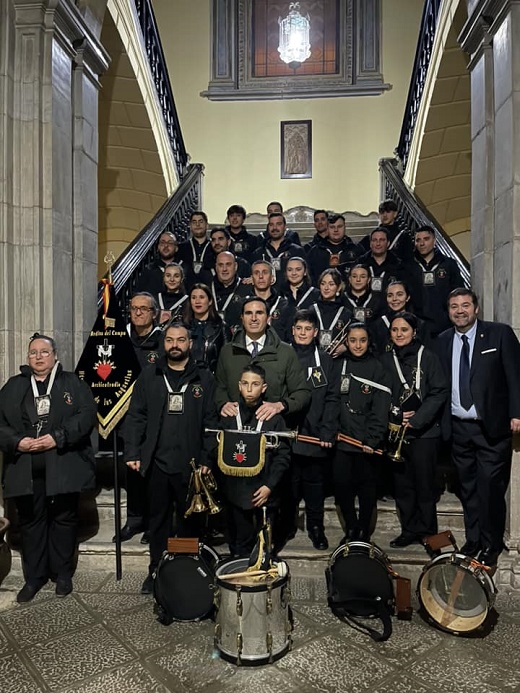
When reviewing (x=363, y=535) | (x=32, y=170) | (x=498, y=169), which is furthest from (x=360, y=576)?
(x=32, y=170)

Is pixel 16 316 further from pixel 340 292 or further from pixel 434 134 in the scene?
pixel 434 134

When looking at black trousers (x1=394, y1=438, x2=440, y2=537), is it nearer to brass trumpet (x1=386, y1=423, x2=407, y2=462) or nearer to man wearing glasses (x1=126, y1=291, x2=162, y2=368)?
brass trumpet (x1=386, y1=423, x2=407, y2=462)

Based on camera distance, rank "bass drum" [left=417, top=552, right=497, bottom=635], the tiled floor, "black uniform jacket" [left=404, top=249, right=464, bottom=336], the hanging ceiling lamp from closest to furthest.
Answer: the tiled floor, "bass drum" [left=417, top=552, right=497, bottom=635], "black uniform jacket" [left=404, top=249, right=464, bottom=336], the hanging ceiling lamp

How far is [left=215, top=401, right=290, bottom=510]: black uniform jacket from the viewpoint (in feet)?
12.0

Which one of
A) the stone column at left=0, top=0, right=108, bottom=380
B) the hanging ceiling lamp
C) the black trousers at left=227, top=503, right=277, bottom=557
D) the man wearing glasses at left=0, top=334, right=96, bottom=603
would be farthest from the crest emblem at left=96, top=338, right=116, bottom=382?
the hanging ceiling lamp

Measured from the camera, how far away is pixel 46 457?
390 cm

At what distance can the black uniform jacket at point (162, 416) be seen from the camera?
12.6ft

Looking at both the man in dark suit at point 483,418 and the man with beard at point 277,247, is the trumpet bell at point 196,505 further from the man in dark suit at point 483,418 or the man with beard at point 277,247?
the man with beard at point 277,247

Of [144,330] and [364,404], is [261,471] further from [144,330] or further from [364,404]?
[144,330]

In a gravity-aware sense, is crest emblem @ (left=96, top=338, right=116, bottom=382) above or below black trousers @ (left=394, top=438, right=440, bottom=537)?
above

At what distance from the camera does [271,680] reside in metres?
2.94

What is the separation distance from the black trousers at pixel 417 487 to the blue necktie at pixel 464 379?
0.33 m

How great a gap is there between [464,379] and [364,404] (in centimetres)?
70

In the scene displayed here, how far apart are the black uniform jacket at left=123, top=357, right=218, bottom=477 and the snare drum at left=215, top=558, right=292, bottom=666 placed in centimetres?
91
